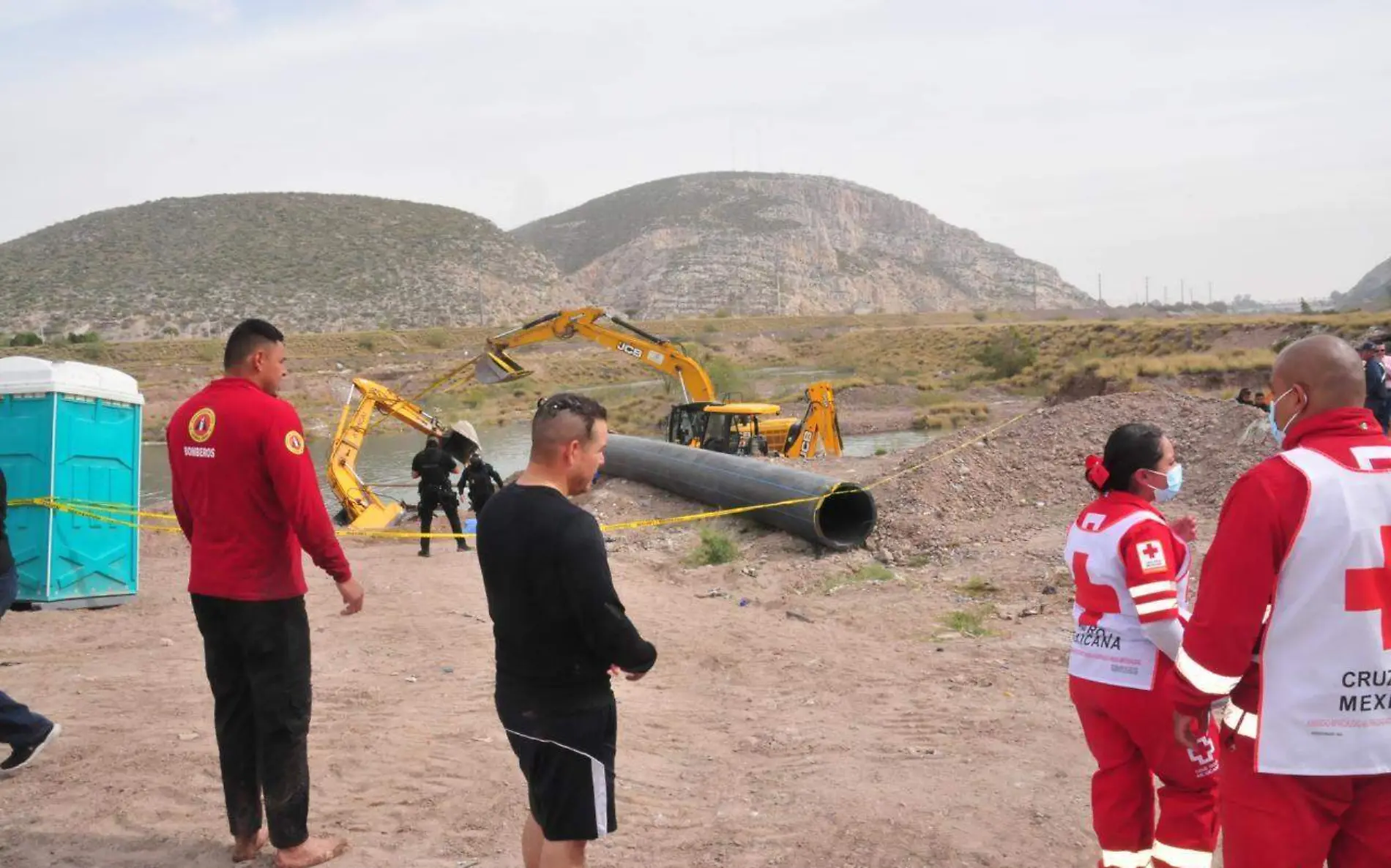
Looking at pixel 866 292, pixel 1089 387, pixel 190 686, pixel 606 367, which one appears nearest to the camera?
pixel 190 686

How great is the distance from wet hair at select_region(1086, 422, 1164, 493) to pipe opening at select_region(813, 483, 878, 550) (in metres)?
8.24

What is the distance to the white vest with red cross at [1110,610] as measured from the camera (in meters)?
3.70

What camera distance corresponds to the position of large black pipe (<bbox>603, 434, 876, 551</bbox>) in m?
12.5

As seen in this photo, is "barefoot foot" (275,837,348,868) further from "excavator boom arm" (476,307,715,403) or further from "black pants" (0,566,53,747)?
"excavator boom arm" (476,307,715,403)

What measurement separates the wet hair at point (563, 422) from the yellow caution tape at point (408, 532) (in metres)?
2.31

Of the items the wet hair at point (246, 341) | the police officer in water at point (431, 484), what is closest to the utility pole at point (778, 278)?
the police officer in water at point (431, 484)

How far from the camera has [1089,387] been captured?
104 feet

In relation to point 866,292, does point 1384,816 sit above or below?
below

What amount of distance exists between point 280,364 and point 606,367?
59400 mm

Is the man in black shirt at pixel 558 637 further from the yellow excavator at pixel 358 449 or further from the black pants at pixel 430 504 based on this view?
the yellow excavator at pixel 358 449

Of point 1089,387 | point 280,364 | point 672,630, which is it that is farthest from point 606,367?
point 280,364

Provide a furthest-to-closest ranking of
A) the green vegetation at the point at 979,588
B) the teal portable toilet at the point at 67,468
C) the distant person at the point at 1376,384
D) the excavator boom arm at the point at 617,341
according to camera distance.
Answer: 1. the excavator boom arm at the point at 617,341
2. the green vegetation at the point at 979,588
3. the distant person at the point at 1376,384
4. the teal portable toilet at the point at 67,468

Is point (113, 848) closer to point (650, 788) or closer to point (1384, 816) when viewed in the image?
point (650, 788)

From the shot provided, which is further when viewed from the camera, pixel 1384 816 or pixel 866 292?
pixel 866 292
